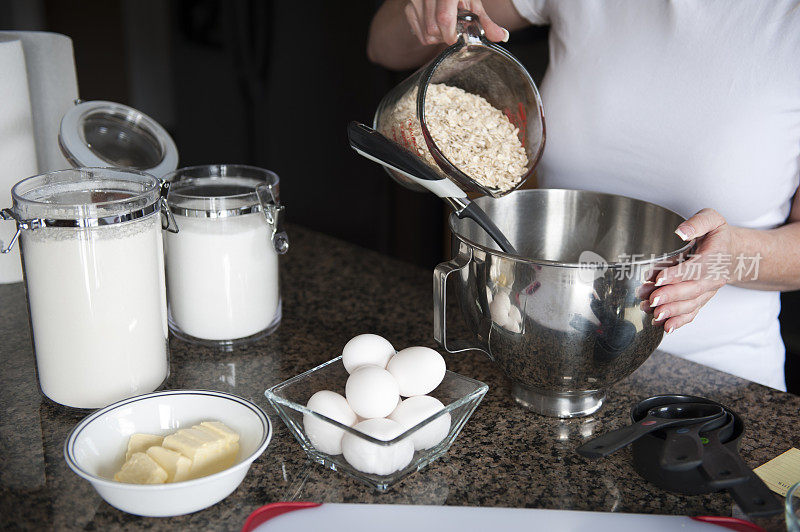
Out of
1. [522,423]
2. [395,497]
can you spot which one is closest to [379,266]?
[522,423]

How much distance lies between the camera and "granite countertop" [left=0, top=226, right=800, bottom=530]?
2.38 ft

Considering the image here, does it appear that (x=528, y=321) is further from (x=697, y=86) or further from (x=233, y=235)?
(x=697, y=86)

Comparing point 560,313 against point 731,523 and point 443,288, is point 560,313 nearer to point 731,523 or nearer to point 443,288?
point 443,288

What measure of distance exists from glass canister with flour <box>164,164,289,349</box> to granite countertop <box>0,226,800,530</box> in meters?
0.05

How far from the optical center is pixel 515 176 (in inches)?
38.5

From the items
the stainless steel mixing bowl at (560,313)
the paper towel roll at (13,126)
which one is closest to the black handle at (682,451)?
the stainless steel mixing bowl at (560,313)

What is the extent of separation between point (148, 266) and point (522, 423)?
0.48 metres

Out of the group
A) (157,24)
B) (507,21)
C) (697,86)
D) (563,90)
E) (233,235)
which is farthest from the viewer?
(157,24)

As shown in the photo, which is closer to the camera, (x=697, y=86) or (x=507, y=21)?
(x=697, y=86)

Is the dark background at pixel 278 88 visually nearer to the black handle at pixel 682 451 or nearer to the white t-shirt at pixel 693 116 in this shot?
the white t-shirt at pixel 693 116

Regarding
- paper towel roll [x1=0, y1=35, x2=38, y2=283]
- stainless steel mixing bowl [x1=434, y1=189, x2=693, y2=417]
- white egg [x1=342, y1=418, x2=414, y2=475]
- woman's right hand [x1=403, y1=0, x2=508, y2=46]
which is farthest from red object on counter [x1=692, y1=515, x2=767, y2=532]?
paper towel roll [x1=0, y1=35, x2=38, y2=283]

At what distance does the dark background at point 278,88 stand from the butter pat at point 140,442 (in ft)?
5.27

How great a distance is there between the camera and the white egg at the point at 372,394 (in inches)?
28.9

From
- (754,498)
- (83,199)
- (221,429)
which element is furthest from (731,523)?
(83,199)
